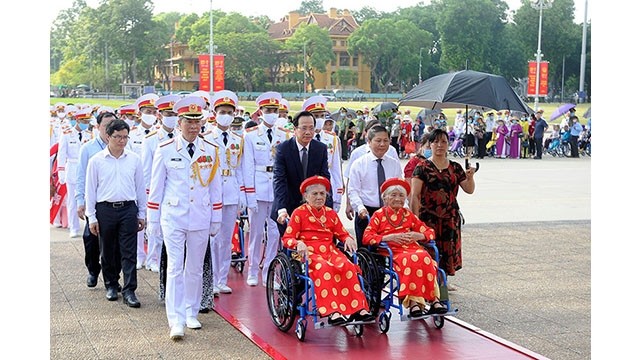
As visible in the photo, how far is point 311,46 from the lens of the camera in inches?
A: 2785

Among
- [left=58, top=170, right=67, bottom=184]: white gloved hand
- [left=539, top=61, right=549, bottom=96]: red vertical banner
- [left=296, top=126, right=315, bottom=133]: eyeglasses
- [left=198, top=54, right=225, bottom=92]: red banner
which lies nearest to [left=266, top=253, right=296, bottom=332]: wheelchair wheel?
[left=296, top=126, right=315, bottom=133]: eyeglasses

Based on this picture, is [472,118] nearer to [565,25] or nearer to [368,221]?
[368,221]

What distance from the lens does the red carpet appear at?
5.70 m

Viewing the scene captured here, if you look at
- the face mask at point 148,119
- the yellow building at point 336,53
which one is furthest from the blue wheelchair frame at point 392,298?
the yellow building at point 336,53

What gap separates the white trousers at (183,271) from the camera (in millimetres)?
6176

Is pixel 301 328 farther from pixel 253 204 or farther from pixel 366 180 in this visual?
pixel 253 204

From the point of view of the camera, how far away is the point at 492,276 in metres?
8.48

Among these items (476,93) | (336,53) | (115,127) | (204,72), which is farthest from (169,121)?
(336,53)

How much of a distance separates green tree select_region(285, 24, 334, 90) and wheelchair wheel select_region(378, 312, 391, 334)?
63467mm

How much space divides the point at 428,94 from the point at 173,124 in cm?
257

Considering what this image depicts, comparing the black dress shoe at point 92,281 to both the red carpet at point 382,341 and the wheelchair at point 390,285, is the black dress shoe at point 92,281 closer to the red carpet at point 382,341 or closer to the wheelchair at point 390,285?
the red carpet at point 382,341

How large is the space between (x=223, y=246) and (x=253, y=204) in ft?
1.71

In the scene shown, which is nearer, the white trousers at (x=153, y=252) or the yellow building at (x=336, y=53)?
the white trousers at (x=153, y=252)

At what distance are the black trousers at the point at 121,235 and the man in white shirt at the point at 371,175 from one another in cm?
200
